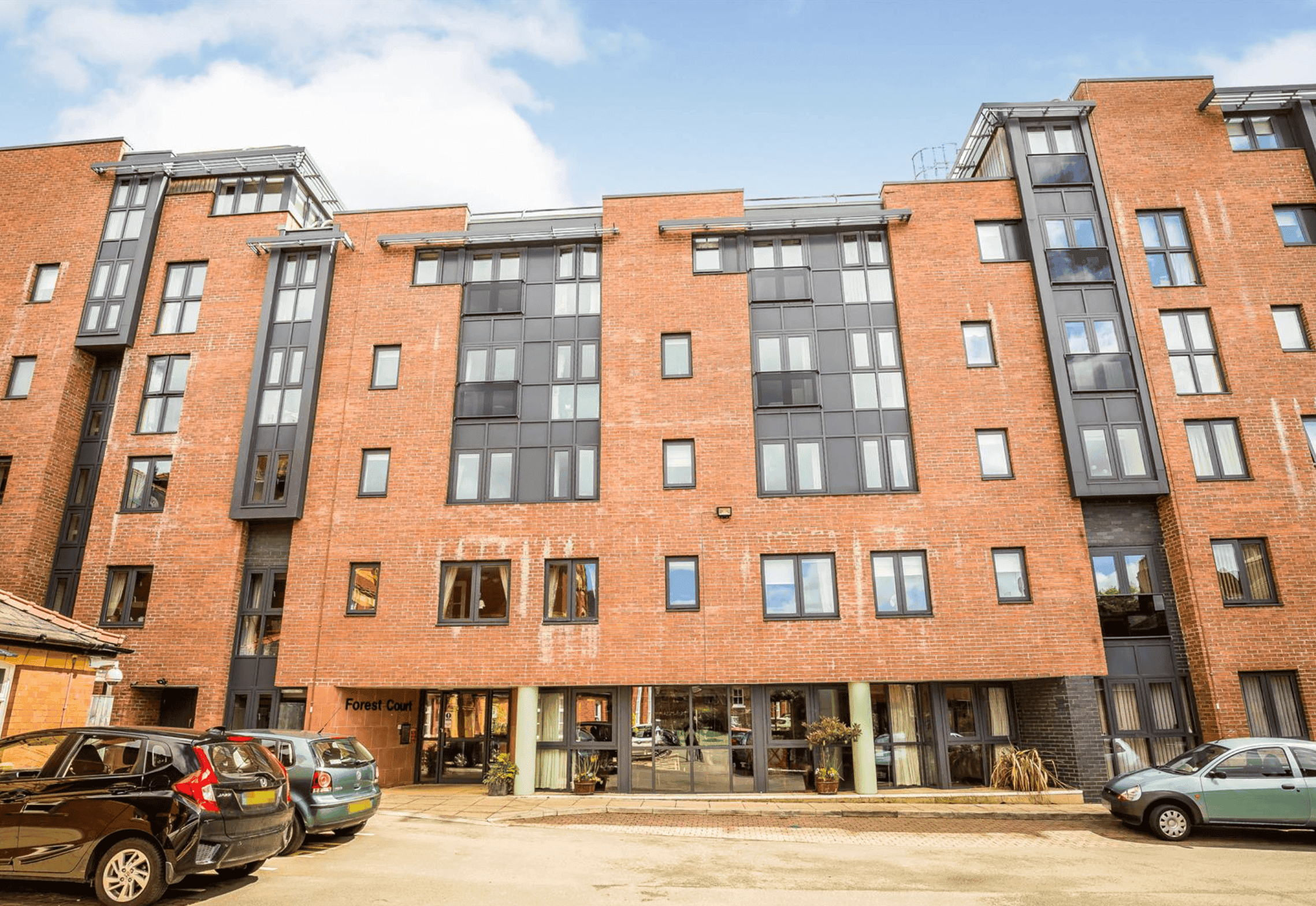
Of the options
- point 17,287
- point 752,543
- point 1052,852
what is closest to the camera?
point 1052,852

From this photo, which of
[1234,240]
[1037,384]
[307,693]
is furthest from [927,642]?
[307,693]

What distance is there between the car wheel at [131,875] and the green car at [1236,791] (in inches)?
524

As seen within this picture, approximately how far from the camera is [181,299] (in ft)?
68.4

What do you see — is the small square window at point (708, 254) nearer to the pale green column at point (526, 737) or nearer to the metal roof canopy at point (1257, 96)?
the pale green column at point (526, 737)

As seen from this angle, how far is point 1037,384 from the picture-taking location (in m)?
18.6

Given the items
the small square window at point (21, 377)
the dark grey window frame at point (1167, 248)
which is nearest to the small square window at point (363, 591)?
the small square window at point (21, 377)

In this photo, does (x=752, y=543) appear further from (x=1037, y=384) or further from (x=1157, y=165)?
(x=1157, y=165)

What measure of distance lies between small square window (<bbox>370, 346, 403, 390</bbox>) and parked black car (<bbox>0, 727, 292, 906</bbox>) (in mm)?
12594

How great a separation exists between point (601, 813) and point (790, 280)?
42.8 ft

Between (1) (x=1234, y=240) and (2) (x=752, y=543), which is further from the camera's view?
(1) (x=1234, y=240)

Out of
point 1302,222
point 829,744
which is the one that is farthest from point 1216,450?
point 829,744

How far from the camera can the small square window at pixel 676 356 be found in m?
19.4

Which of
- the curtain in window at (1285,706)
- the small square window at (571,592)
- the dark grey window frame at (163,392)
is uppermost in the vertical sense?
the dark grey window frame at (163,392)

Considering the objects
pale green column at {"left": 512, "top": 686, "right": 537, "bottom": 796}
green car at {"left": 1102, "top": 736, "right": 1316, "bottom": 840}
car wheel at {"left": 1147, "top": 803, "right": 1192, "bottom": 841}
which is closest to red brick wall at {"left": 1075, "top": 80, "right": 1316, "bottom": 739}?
green car at {"left": 1102, "top": 736, "right": 1316, "bottom": 840}
